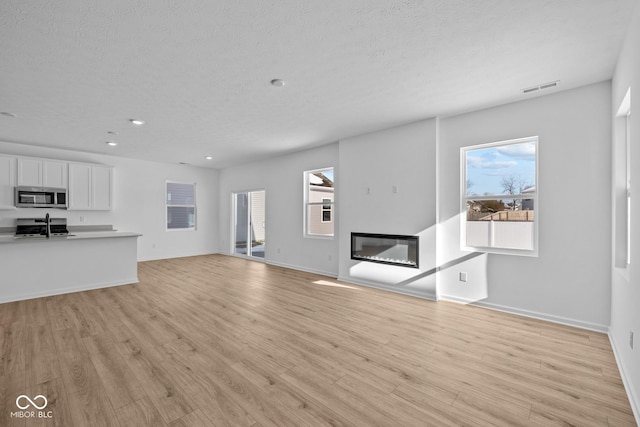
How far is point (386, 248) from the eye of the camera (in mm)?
4770

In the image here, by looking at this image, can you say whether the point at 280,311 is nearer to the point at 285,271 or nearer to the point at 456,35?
the point at 285,271

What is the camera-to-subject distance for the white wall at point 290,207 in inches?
234

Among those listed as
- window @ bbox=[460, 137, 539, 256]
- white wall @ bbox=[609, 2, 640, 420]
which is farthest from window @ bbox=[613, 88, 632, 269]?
window @ bbox=[460, 137, 539, 256]

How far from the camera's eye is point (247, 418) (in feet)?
5.79

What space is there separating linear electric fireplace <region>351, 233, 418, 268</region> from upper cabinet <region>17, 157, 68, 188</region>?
6.07m

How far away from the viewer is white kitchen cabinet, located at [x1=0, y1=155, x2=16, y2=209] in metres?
5.39

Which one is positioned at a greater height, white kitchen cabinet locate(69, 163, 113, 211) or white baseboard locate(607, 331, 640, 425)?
white kitchen cabinet locate(69, 163, 113, 211)

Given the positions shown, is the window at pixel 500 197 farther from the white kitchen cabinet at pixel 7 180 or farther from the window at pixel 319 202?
the white kitchen cabinet at pixel 7 180

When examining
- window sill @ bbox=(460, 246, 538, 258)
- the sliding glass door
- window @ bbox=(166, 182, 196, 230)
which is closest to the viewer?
window sill @ bbox=(460, 246, 538, 258)

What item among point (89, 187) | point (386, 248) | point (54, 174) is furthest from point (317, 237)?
point (54, 174)

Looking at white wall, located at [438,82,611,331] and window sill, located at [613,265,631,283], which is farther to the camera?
white wall, located at [438,82,611,331]

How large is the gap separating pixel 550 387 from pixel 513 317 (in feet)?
5.03

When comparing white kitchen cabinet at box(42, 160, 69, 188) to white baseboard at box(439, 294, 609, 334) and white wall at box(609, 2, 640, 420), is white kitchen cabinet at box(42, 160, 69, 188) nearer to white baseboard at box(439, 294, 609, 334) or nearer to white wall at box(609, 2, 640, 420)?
white baseboard at box(439, 294, 609, 334)

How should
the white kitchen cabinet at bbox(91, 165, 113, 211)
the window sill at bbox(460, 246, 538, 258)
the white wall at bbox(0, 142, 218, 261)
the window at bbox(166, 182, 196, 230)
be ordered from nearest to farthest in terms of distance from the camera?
the window sill at bbox(460, 246, 538, 258), the white wall at bbox(0, 142, 218, 261), the white kitchen cabinet at bbox(91, 165, 113, 211), the window at bbox(166, 182, 196, 230)
